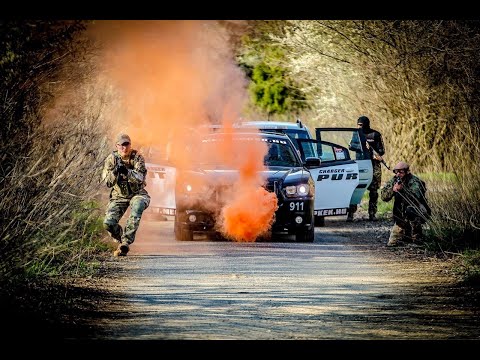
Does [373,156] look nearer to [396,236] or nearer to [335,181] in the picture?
[335,181]

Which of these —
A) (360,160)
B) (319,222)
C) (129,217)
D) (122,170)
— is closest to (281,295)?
(129,217)

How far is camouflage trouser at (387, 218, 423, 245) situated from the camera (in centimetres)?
1820

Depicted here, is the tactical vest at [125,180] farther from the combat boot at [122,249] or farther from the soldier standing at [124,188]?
the combat boot at [122,249]

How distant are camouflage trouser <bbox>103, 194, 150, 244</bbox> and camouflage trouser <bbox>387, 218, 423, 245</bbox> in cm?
412

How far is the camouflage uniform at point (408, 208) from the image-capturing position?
1772 centimetres

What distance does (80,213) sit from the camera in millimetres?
15547

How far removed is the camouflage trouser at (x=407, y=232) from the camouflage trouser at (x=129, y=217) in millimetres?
4116

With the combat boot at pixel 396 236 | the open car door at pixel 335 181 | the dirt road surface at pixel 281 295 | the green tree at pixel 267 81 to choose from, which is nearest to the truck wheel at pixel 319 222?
the open car door at pixel 335 181

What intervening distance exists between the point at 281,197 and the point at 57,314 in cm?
650

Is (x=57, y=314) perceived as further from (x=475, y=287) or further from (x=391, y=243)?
(x=391, y=243)

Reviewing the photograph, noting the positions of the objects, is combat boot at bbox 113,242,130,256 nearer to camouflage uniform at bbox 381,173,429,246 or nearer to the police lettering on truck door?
camouflage uniform at bbox 381,173,429,246

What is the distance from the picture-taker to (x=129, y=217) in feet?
53.8

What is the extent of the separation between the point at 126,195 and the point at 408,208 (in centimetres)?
419

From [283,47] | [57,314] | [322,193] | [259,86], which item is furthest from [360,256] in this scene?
[259,86]
